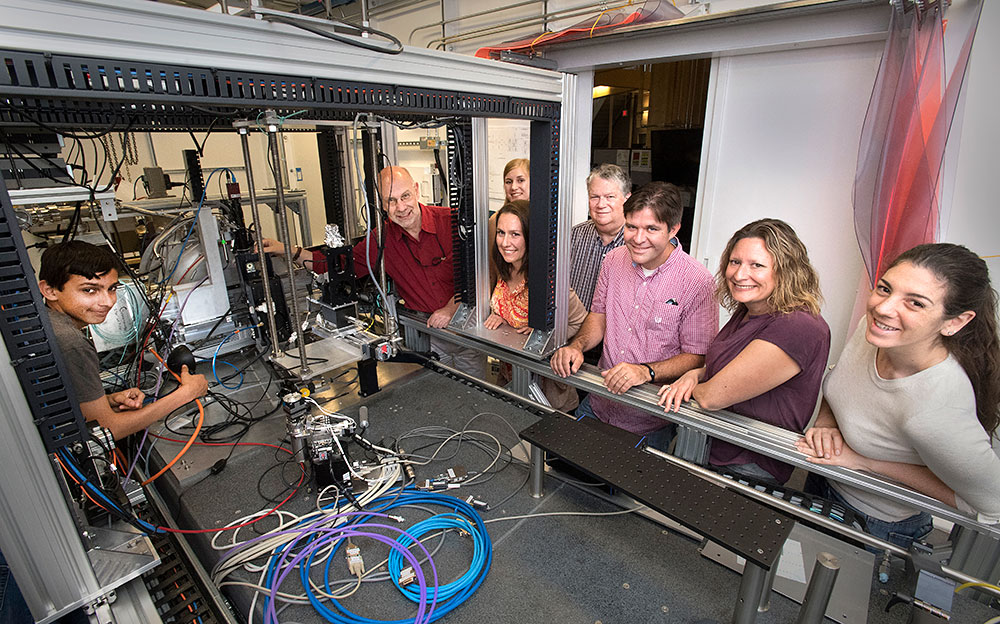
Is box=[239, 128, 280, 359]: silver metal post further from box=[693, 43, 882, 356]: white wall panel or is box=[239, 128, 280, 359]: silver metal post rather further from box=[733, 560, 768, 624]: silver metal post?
box=[693, 43, 882, 356]: white wall panel

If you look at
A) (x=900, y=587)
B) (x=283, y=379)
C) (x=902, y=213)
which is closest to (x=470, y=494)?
(x=283, y=379)

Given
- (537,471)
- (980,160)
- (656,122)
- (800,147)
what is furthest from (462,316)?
(656,122)

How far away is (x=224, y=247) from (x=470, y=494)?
146cm

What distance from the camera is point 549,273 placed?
59.0 inches

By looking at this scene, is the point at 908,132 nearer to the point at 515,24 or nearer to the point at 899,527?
the point at 899,527

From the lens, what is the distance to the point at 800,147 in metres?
2.36

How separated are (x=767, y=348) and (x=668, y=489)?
51cm

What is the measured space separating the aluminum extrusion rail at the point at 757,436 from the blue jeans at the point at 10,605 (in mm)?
1501

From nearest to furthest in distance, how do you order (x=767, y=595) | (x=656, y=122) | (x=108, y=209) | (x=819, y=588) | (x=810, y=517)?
1. (x=819, y=588)
2. (x=767, y=595)
3. (x=810, y=517)
4. (x=108, y=209)
5. (x=656, y=122)

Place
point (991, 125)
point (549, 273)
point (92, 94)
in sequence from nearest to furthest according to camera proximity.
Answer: point (92, 94) → point (549, 273) → point (991, 125)

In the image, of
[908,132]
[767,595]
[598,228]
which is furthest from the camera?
[598,228]

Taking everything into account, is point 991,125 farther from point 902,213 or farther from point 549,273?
point 549,273

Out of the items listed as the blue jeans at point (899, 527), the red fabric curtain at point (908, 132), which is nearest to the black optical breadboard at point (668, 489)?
the blue jeans at point (899, 527)

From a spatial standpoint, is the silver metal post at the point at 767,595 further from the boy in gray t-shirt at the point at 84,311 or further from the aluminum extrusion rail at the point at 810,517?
the boy in gray t-shirt at the point at 84,311
